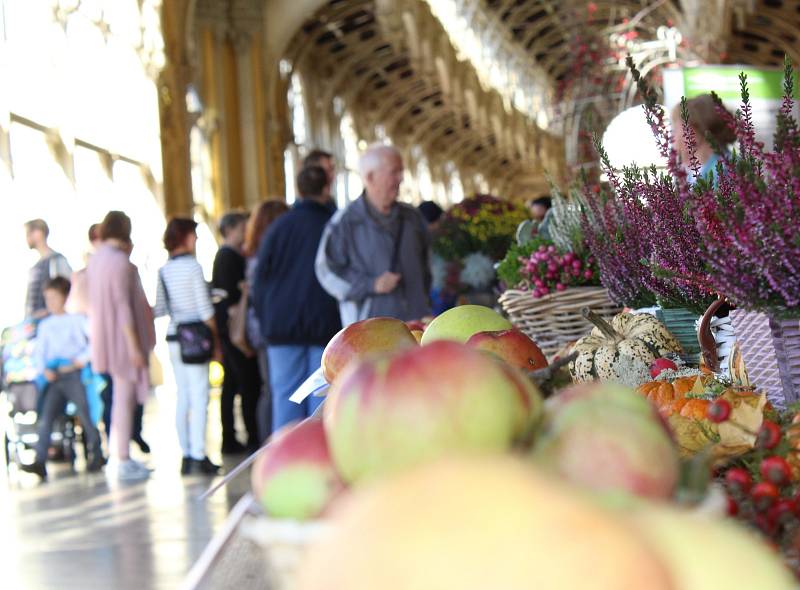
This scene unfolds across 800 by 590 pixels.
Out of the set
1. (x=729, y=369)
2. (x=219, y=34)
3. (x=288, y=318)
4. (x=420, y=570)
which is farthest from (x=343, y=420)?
(x=219, y=34)

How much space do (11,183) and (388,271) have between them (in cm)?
499

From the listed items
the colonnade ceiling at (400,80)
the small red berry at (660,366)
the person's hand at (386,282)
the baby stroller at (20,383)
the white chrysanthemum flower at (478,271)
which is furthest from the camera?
the colonnade ceiling at (400,80)

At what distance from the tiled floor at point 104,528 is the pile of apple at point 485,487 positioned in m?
3.82

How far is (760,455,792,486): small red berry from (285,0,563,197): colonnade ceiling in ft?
61.2

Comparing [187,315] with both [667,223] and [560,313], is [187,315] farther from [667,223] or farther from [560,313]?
[667,223]

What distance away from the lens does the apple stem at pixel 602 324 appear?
2.34 meters

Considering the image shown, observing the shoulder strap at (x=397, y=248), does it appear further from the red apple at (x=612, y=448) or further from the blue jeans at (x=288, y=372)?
the red apple at (x=612, y=448)

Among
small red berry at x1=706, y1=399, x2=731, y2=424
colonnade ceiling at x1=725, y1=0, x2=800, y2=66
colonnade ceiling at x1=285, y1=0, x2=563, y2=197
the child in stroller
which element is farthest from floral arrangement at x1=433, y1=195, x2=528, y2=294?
colonnade ceiling at x1=725, y1=0, x2=800, y2=66

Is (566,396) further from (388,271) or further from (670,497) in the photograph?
(388,271)

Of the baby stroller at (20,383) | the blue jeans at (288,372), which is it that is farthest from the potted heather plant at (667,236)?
the baby stroller at (20,383)

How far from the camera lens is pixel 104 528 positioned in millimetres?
6098

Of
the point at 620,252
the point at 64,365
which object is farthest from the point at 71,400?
the point at 620,252

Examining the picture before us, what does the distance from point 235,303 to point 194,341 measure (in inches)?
35.2

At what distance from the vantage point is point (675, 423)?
65.0 inches
